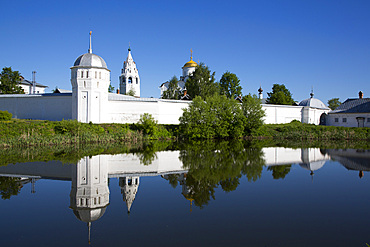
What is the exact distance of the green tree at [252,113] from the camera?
2647 cm

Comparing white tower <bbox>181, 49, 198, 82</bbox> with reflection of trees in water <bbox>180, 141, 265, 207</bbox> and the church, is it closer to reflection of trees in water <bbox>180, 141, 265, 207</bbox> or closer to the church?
the church

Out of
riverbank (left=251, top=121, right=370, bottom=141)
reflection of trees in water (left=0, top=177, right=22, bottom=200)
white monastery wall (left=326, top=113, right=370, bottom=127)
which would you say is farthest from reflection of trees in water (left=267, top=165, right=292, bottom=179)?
white monastery wall (left=326, top=113, right=370, bottom=127)

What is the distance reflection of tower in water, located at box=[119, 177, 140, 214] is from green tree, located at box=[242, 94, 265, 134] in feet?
62.7

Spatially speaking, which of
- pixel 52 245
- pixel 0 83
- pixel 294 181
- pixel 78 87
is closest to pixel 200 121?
pixel 78 87

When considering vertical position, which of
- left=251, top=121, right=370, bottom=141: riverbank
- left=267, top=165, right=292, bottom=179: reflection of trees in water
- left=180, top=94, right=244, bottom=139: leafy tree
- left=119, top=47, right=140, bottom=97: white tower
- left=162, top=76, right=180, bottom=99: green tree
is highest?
left=119, top=47, right=140, bottom=97: white tower

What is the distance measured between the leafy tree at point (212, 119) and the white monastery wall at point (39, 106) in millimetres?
9141

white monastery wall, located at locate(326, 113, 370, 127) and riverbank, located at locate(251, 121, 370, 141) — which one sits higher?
white monastery wall, located at locate(326, 113, 370, 127)

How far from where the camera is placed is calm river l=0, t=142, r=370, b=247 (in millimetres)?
4355

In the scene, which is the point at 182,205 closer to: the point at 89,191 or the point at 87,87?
the point at 89,191

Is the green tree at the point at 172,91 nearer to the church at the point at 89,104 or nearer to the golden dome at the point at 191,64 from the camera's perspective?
the golden dome at the point at 191,64

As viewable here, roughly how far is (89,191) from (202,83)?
91.6 feet

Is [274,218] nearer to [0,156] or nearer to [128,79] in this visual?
[0,156]

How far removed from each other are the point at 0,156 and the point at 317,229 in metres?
12.3

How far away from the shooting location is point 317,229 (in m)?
4.64
